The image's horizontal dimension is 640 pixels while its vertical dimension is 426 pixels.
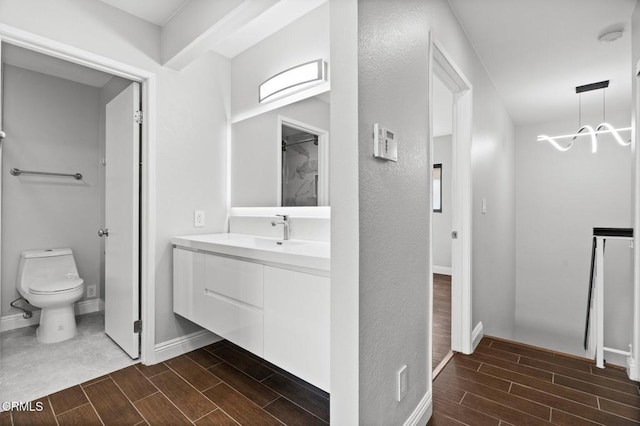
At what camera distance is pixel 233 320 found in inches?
70.3

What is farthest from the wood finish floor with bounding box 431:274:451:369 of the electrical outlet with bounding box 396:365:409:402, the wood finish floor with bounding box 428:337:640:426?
the electrical outlet with bounding box 396:365:409:402

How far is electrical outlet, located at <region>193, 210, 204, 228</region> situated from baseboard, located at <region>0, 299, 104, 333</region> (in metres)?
1.77

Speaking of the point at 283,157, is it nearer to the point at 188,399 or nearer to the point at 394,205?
the point at 394,205

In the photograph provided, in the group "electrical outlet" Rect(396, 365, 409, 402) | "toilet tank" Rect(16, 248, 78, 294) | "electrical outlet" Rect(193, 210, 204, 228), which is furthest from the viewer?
"toilet tank" Rect(16, 248, 78, 294)

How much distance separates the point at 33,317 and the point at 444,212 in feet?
18.9

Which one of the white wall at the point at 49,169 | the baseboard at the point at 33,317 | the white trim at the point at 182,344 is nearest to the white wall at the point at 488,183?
the white trim at the point at 182,344

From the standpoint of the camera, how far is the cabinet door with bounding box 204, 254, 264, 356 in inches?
64.4

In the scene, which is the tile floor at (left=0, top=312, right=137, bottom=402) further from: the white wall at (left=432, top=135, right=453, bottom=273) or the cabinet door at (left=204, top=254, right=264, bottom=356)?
the white wall at (left=432, top=135, right=453, bottom=273)

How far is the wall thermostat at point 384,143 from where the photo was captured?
1153 millimetres

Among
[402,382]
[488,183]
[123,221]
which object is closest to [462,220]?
[488,183]

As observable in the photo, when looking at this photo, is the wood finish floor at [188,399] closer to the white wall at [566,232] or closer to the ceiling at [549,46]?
the ceiling at [549,46]

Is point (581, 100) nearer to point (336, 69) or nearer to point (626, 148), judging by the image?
point (626, 148)

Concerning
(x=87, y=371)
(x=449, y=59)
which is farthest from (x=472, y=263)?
(x=87, y=371)

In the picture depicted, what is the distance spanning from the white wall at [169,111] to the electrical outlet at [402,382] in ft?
5.55
